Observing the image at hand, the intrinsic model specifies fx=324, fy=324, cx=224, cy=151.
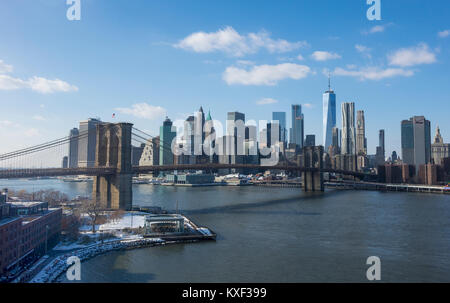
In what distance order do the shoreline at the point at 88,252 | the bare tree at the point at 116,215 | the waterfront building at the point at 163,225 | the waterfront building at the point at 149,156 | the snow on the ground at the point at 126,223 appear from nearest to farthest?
the shoreline at the point at 88,252, the waterfront building at the point at 163,225, the snow on the ground at the point at 126,223, the bare tree at the point at 116,215, the waterfront building at the point at 149,156

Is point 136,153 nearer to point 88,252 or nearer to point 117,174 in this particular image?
point 117,174

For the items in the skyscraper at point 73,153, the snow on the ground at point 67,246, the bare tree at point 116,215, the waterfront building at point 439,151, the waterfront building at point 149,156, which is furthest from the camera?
the waterfront building at point 439,151

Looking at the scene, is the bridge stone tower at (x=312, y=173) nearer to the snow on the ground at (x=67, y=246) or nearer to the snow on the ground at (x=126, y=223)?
the snow on the ground at (x=126, y=223)

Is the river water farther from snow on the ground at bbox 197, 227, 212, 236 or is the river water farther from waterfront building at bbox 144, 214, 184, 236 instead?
waterfront building at bbox 144, 214, 184, 236

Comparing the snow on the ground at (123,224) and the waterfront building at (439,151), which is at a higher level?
the waterfront building at (439,151)

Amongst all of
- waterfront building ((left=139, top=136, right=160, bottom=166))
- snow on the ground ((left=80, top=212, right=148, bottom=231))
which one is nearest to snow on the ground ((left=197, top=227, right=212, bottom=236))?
snow on the ground ((left=80, top=212, right=148, bottom=231))

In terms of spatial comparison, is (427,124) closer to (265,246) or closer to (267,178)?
(267,178)

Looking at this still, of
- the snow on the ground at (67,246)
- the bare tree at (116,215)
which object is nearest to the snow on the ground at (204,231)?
the bare tree at (116,215)

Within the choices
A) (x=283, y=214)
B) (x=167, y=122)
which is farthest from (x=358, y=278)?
(x=167, y=122)
